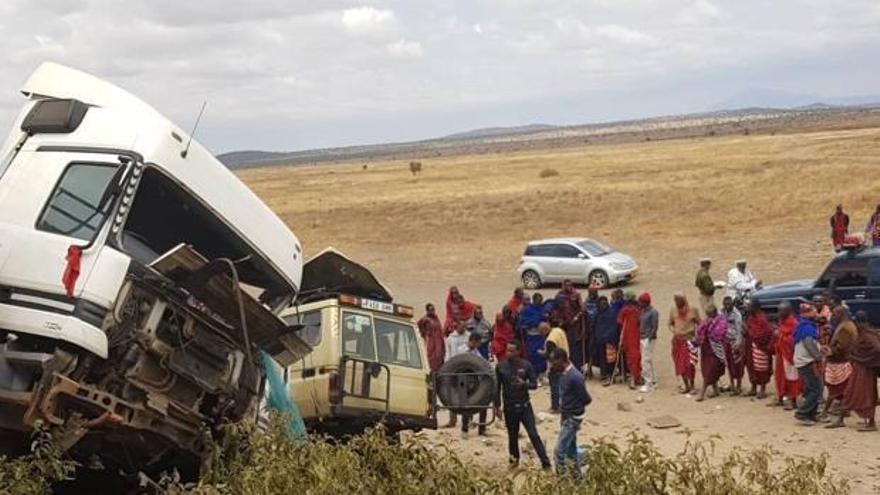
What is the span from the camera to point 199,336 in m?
8.48

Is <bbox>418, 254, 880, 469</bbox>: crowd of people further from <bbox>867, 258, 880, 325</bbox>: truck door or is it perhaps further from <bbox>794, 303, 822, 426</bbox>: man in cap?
<bbox>867, 258, 880, 325</bbox>: truck door

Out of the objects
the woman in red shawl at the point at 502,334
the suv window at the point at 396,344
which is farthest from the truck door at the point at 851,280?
the suv window at the point at 396,344

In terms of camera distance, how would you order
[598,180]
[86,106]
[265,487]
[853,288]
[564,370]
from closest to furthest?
[265,487]
[86,106]
[564,370]
[853,288]
[598,180]

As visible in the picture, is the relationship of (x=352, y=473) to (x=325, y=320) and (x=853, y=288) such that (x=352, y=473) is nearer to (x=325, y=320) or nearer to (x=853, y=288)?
(x=325, y=320)

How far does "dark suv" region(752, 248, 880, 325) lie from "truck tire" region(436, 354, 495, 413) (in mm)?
5528

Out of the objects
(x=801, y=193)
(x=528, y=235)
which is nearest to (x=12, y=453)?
(x=528, y=235)

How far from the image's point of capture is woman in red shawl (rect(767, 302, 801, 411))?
1383cm

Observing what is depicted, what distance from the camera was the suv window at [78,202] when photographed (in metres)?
7.94

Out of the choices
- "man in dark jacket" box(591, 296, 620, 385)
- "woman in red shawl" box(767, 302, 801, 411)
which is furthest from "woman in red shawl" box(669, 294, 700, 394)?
"woman in red shawl" box(767, 302, 801, 411)

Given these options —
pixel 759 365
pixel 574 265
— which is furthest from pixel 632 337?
pixel 574 265

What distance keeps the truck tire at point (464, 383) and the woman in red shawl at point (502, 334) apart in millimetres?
2708

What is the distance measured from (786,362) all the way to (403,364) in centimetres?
514

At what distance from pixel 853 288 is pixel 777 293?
121 cm

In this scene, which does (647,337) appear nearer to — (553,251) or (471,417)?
(471,417)
